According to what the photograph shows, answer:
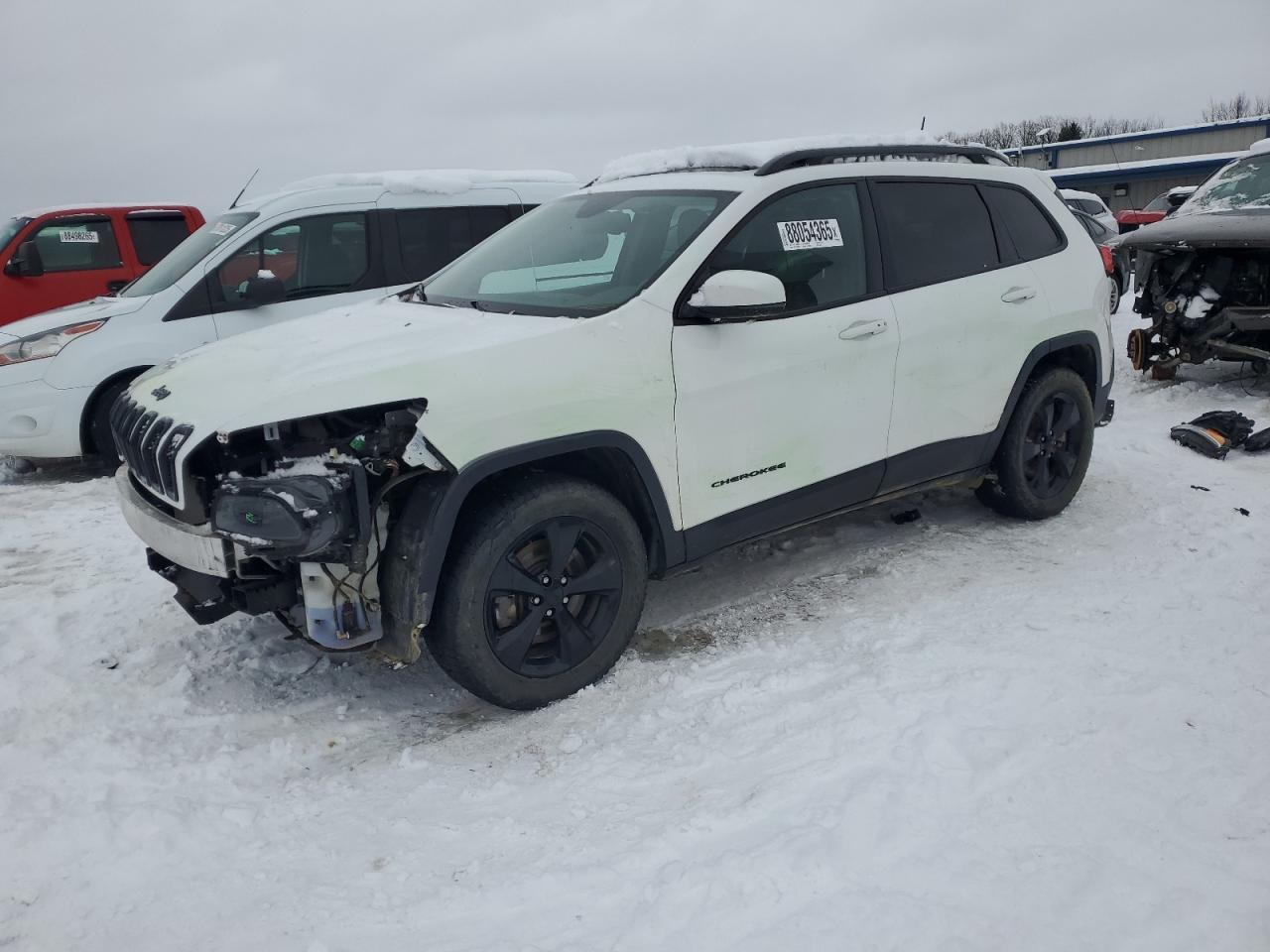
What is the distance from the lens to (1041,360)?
4887 mm

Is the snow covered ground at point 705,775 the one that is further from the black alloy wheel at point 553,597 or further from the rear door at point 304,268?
the rear door at point 304,268

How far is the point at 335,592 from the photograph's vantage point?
3061 mm

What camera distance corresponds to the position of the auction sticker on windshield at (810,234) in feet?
12.6

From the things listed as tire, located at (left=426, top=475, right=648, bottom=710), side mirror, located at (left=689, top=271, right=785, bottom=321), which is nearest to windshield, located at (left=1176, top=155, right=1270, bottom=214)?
side mirror, located at (left=689, top=271, right=785, bottom=321)

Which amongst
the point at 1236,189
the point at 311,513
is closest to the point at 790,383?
the point at 311,513

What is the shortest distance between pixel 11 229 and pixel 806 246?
909 cm

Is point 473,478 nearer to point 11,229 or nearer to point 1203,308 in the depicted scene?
point 1203,308

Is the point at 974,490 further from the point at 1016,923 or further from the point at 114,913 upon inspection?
the point at 114,913

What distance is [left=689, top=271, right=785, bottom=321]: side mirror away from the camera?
3.35 meters

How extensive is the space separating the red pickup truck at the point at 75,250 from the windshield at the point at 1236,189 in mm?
9924

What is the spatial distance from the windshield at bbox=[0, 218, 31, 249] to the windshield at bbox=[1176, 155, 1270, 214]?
36.6 ft

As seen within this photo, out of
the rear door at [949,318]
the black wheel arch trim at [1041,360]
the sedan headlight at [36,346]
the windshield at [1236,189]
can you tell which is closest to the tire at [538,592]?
the rear door at [949,318]

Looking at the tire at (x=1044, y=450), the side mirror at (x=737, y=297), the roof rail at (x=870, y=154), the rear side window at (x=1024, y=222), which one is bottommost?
the tire at (x=1044, y=450)

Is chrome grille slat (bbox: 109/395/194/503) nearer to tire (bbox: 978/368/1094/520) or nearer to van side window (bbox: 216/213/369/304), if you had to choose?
tire (bbox: 978/368/1094/520)
